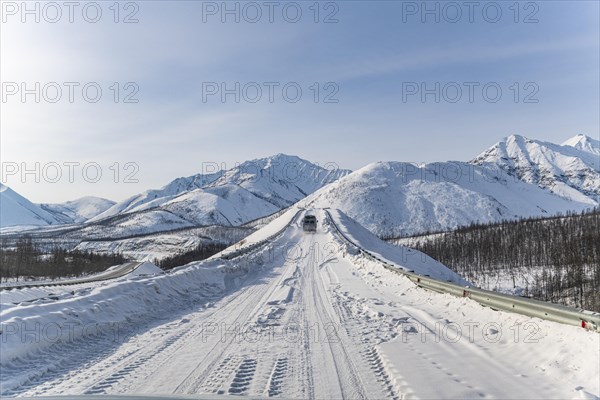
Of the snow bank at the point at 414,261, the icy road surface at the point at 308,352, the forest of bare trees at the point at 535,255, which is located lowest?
the forest of bare trees at the point at 535,255

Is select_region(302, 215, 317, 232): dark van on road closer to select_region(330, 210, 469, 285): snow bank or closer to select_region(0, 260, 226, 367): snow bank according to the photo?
select_region(330, 210, 469, 285): snow bank

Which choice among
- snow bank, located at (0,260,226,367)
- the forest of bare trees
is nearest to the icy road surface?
snow bank, located at (0,260,226,367)

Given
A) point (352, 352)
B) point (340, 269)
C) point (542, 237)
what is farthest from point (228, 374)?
point (542, 237)

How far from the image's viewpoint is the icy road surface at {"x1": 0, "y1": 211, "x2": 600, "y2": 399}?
209 inches

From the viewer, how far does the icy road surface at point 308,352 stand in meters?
5.30

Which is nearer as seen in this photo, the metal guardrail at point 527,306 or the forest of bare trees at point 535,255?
the metal guardrail at point 527,306

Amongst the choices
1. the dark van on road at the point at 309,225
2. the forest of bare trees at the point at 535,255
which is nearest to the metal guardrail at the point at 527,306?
the dark van on road at the point at 309,225

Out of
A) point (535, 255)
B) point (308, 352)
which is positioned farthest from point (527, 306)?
point (535, 255)

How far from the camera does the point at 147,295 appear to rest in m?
11.6

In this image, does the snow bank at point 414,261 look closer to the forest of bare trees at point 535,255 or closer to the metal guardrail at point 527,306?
the metal guardrail at point 527,306

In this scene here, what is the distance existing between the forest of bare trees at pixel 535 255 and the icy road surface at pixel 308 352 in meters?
67.6

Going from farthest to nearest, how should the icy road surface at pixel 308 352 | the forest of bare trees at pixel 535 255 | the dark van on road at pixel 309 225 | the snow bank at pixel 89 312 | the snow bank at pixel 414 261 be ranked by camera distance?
1. the forest of bare trees at pixel 535 255
2. the dark van on road at pixel 309 225
3. the snow bank at pixel 414 261
4. the snow bank at pixel 89 312
5. the icy road surface at pixel 308 352

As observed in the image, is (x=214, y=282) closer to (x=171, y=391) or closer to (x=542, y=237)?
(x=171, y=391)

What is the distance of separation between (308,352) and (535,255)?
144478mm
